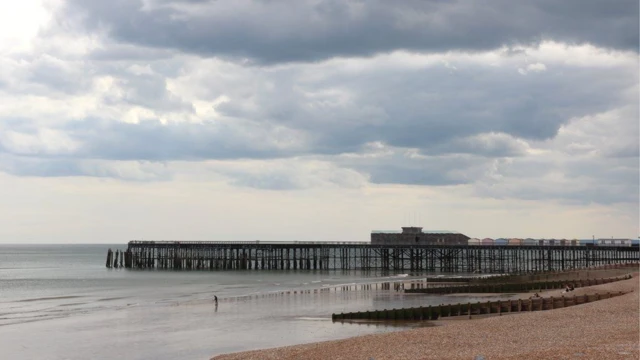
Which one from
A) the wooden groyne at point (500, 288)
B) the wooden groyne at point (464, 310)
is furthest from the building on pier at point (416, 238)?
the wooden groyne at point (464, 310)

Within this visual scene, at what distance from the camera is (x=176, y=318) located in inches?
1590

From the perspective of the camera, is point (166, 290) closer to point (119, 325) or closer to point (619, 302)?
point (119, 325)

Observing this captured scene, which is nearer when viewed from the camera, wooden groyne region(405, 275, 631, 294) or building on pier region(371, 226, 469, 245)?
wooden groyne region(405, 275, 631, 294)

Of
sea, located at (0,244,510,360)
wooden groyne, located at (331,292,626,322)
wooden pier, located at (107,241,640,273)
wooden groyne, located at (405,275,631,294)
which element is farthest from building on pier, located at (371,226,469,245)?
wooden groyne, located at (331,292,626,322)

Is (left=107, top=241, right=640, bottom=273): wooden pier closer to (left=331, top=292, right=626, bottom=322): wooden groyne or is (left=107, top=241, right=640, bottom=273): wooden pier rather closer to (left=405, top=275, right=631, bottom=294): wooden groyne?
(left=405, top=275, right=631, bottom=294): wooden groyne

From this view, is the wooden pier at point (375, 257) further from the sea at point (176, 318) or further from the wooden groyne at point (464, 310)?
the wooden groyne at point (464, 310)

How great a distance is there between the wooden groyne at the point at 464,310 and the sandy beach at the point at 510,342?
445 cm

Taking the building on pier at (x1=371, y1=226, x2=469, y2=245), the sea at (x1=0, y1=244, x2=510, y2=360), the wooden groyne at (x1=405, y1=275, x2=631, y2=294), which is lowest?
the sea at (x1=0, y1=244, x2=510, y2=360)

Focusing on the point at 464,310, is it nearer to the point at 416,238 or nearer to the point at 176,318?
the point at 176,318

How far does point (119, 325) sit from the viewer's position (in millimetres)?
37719

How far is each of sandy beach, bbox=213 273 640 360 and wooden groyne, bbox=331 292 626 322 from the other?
445 cm

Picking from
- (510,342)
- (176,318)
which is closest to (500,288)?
(176,318)

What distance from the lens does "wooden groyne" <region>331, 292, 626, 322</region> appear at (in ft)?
113

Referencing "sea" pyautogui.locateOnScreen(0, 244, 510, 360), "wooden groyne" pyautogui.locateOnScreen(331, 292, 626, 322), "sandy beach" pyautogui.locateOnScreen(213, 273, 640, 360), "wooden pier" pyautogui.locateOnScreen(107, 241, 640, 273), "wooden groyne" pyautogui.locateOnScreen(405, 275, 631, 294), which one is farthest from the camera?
"wooden pier" pyautogui.locateOnScreen(107, 241, 640, 273)
